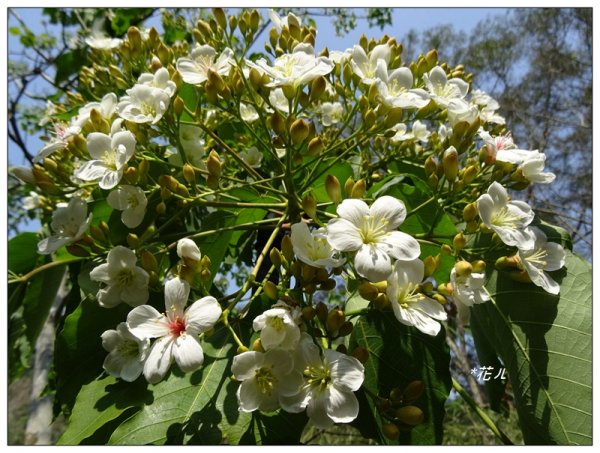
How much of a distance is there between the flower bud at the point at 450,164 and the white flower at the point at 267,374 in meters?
0.56

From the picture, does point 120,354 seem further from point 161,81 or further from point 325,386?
point 161,81

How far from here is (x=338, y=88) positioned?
1.40 m

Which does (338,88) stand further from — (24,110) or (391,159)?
(24,110)

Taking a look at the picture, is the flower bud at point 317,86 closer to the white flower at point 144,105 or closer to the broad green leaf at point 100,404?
the white flower at point 144,105

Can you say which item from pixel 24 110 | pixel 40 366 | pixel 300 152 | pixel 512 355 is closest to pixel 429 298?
pixel 512 355

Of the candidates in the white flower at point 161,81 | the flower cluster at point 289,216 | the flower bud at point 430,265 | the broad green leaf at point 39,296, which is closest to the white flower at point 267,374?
the flower cluster at point 289,216

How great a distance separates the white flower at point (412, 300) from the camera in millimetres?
946

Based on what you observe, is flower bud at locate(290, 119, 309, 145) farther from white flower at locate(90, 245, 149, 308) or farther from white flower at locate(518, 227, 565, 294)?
white flower at locate(518, 227, 565, 294)

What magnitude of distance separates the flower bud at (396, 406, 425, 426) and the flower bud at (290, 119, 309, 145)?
0.61 m

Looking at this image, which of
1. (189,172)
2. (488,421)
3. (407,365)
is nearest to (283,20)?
(189,172)

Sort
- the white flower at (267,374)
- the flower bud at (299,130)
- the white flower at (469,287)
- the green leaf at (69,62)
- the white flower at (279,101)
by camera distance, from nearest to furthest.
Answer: the white flower at (267,374)
the white flower at (469,287)
the flower bud at (299,130)
the white flower at (279,101)
the green leaf at (69,62)

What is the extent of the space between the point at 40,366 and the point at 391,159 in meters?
2.93

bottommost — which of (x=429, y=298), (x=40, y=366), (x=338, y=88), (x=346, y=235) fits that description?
(x=40, y=366)

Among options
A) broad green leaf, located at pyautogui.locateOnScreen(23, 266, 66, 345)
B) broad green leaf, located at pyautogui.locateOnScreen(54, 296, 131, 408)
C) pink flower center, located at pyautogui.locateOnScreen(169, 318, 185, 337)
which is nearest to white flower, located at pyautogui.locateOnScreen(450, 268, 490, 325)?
pink flower center, located at pyautogui.locateOnScreen(169, 318, 185, 337)
